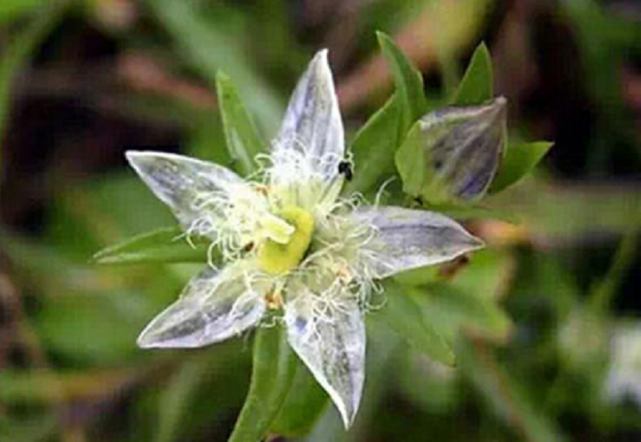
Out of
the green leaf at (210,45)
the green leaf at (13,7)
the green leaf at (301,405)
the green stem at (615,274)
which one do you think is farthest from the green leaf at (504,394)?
the green leaf at (13,7)

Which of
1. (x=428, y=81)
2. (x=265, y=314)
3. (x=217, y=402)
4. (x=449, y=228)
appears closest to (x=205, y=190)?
(x=265, y=314)

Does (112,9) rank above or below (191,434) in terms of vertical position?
above

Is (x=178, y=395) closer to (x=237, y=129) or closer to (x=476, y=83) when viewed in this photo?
(x=237, y=129)

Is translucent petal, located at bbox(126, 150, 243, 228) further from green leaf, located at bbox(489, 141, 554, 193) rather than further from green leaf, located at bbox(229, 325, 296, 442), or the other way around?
green leaf, located at bbox(489, 141, 554, 193)

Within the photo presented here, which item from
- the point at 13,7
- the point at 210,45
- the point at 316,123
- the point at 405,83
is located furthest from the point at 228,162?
the point at 405,83

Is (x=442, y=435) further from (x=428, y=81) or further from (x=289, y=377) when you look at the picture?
(x=289, y=377)

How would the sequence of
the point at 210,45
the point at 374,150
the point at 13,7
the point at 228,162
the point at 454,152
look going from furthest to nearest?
the point at 210,45 < the point at 13,7 < the point at 228,162 < the point at 374,150 < the point at 454,152
